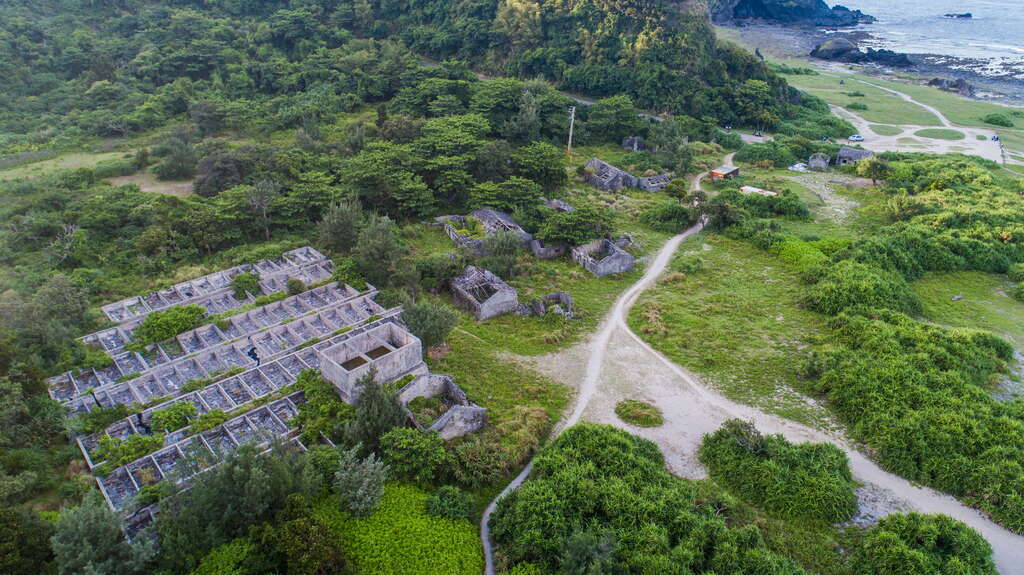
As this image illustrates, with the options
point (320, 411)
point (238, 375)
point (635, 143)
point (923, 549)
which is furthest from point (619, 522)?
point (635, 143)

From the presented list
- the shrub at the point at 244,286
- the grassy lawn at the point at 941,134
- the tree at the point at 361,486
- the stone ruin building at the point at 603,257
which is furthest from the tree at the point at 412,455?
the grassy lawn at the point at 941,134

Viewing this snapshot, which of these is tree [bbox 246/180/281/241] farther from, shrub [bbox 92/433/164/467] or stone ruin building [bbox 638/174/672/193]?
stone ruin building [bbox 638/174/672/193]

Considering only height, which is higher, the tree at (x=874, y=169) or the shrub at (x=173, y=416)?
the tree at (x=874, y=169)

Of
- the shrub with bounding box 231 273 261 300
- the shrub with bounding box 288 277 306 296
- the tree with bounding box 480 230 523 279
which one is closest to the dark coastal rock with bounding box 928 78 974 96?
the tree with bounding box 480 230 523 279

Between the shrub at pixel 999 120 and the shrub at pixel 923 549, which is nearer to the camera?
the shrub at pixel 923 549

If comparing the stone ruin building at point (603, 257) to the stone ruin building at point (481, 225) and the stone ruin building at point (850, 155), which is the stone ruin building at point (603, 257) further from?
the stone ruin building at point (850, 155)

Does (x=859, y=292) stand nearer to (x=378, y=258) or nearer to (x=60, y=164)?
(x=378, y=258)

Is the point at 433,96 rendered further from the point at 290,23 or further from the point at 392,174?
the point at 290,23
